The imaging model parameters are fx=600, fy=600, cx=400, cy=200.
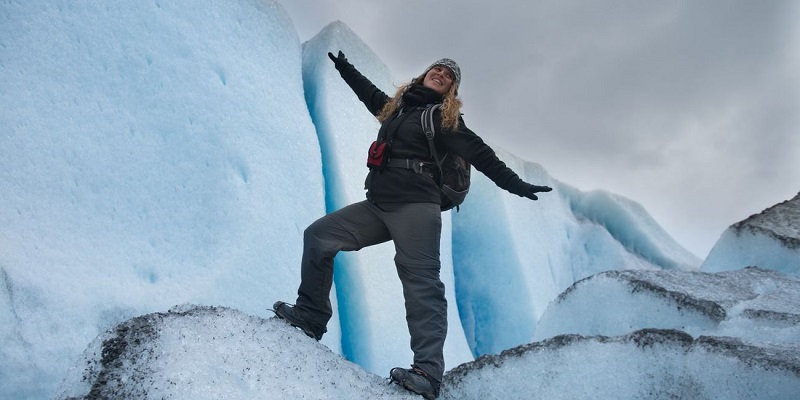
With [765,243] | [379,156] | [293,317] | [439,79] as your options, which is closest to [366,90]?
[439,79]

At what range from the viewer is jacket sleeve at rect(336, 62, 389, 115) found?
2729 mm

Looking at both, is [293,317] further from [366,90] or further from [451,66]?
[451,66]

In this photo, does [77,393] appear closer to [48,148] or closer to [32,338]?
[32,338]

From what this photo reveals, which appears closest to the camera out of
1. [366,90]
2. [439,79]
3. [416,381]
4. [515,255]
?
[416,381]

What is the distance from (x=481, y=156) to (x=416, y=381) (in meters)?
0.86

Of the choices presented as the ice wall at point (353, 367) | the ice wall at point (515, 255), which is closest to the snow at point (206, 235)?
the ice wall at point (353, 367)

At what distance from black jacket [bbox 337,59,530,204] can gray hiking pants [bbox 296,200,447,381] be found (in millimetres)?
Result: 53

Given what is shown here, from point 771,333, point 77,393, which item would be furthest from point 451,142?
point 771,333

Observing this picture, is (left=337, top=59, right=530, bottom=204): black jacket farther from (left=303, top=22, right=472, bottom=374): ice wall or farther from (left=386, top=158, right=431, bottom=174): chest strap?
(left=303, top=22, right=472, bottom=374): ice wall

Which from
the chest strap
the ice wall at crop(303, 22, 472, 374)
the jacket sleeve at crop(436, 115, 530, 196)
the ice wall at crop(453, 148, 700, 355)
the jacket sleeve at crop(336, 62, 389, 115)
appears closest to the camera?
the jacket sleeve at crop(436, 115, 530, 196)

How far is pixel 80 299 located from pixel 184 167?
1154 mm

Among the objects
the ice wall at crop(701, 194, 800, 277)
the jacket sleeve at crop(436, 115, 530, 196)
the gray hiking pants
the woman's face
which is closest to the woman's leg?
the gray hiking pants

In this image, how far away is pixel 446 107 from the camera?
236 centimetres

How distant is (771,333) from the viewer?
3.02 meters
